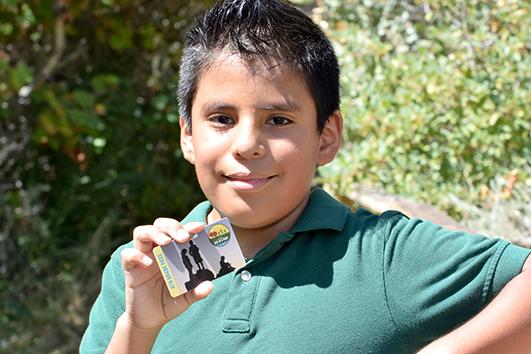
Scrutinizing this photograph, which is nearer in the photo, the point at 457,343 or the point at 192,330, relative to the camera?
the point at 457,343

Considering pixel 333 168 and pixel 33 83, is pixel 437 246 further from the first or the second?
pixel 33 83

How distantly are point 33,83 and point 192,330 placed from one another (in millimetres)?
3680

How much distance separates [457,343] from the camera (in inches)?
59.8

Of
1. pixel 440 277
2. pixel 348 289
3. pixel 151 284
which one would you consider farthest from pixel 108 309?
pixel 440 277

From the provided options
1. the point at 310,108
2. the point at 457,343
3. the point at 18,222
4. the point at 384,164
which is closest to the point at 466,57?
the point at 384,164

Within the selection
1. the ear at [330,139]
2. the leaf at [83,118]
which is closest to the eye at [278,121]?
the ear at [330,139]

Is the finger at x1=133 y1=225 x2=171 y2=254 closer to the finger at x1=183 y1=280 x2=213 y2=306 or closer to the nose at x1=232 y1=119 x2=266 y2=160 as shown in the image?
the finger at x1=183 y1=280 x2=213 y2=306

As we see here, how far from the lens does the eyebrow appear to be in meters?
1.70

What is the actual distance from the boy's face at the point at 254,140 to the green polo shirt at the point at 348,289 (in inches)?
3.2

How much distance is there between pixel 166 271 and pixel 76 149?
4.10 meters

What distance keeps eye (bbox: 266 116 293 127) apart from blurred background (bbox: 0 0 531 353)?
1393mm

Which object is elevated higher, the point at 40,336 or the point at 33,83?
the point at 33,83

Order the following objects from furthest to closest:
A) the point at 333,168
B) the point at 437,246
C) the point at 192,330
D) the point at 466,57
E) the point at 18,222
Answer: the point at 18,222
the point at 333,168
the point at 466,57
the point at 192,330
the point at 437,246

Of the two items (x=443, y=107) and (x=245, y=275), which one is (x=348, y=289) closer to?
(x=245, y=275)
